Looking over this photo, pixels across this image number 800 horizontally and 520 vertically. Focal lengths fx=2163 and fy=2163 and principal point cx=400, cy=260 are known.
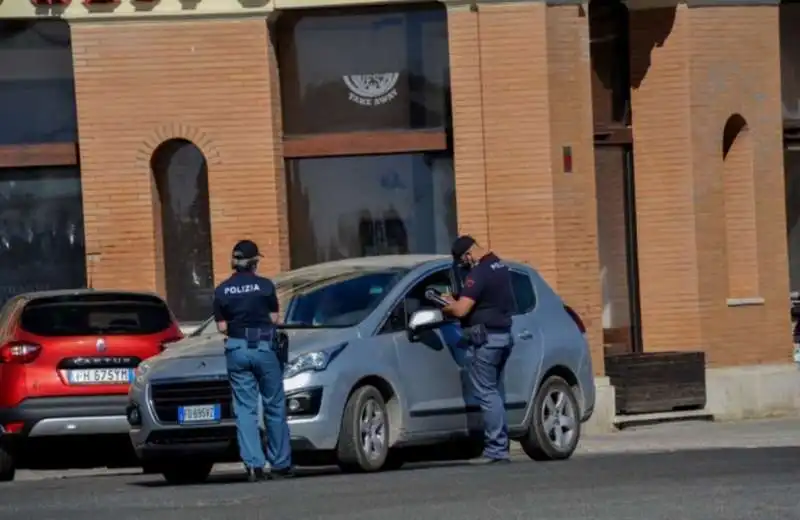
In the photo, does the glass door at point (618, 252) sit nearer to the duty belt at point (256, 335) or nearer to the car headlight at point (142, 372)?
the car headlight at point (142, 372)

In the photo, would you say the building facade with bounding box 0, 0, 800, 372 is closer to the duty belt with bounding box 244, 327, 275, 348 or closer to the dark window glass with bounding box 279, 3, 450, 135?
the dark window glass with bounding box 279, 3, 450, 135

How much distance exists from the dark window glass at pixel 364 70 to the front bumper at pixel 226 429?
8.72 metres

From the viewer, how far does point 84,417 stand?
1767cm

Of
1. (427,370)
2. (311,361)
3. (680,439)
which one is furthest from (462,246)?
(680,439)

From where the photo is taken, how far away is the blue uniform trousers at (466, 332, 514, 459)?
16500 millimetres

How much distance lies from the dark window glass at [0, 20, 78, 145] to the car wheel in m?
9.19

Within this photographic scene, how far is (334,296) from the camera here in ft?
54.1

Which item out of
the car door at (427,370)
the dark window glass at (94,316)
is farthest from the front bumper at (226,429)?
the dark window glass at (94,316)

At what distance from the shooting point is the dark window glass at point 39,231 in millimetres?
23969

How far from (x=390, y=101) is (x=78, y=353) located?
7208mm

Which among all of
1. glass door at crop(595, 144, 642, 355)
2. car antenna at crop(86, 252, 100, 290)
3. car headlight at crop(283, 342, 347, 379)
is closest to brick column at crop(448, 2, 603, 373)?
glass door at crop(595, 144, 642, 355)

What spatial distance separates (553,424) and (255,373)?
10.7 ft

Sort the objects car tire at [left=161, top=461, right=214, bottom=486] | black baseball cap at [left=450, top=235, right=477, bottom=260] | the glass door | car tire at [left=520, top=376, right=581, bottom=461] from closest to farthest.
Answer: car tire at [left=161, top=461, right=214, bottom=486] → black baseball cap at [left=450, top=235, right=477, bottom=260] → car tire at [left=520, top=376, right=581, bottom=461] → the glass door

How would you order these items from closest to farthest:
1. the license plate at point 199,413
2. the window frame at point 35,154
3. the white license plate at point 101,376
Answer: the license plate at point 199,413 < the white license plate at point 101,376 < the window frame at point 35,154
